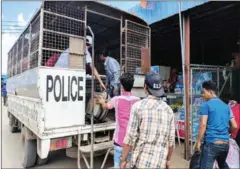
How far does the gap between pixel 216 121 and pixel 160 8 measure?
369cm

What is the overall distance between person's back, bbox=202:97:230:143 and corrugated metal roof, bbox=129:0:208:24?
2.59 meters

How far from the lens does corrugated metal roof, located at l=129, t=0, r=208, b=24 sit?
15.9ft

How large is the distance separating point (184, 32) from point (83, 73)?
270 centimetres

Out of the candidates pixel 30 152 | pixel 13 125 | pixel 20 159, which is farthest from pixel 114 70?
pixel 13 125

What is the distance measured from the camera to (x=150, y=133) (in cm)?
204

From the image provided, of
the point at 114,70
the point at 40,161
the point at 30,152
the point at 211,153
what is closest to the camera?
the point at 211,153

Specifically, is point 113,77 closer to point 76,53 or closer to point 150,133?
point 76,53

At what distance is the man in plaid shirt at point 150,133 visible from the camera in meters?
2.04

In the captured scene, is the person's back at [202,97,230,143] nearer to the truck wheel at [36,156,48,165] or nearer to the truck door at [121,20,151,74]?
the truck door at [121,20,151,74]

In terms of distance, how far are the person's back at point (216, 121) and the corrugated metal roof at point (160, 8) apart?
8.50ft

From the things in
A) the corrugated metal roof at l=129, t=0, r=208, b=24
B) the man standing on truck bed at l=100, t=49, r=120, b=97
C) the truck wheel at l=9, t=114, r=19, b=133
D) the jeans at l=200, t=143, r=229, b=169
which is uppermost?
the corrugated metal roof at l=129, t=0, r=208, b=24

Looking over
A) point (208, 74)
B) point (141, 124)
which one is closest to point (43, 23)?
point (141, 124)

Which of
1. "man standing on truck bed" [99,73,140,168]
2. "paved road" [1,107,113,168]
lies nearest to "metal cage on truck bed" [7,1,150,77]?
"man standing on truck bed" [99,73,140,168]

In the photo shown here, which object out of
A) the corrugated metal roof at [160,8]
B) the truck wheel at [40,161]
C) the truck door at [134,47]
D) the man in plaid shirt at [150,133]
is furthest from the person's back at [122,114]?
the corrugated metal roof at [160,8]
